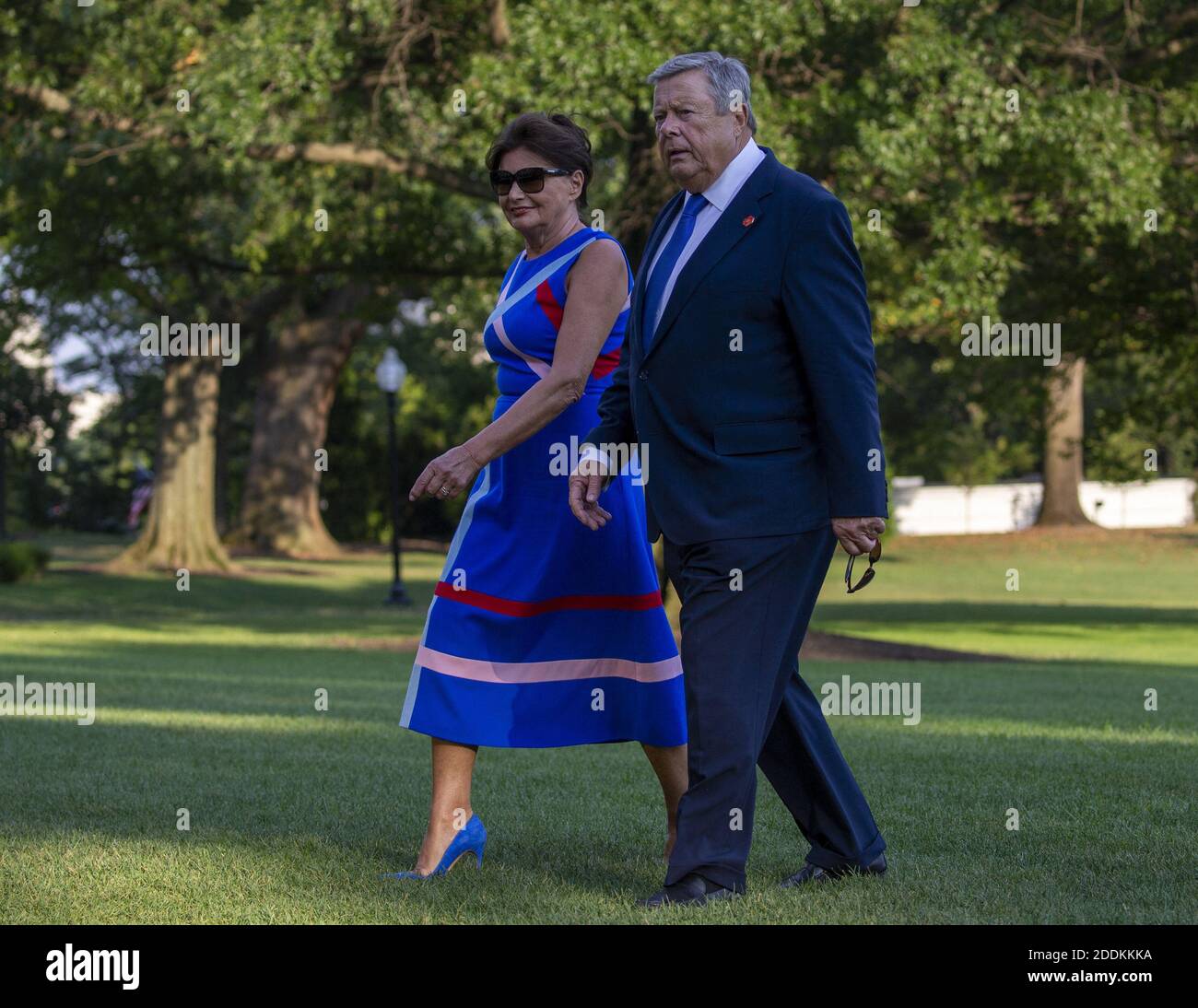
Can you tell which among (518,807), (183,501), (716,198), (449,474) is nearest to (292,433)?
(183,501)

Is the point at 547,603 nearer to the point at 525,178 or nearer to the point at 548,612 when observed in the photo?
the point at 548,612

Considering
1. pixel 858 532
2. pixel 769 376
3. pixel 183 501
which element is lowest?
pixel 183 501

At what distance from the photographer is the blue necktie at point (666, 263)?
4.79 meters

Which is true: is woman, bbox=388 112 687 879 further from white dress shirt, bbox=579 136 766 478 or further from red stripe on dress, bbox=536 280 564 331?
white dress shirt, bbox=579 136 766 478

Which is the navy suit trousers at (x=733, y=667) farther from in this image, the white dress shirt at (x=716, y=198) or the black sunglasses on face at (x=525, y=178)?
the black sunglasses on face at (x=525, y=178)

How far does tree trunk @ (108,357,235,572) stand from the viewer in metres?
Result: 32.2

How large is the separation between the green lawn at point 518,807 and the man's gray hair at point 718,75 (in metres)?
2.21

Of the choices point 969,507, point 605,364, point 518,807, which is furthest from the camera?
point 969,507

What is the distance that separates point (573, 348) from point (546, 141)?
2.11ft

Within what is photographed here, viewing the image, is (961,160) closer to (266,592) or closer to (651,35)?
(651,35)

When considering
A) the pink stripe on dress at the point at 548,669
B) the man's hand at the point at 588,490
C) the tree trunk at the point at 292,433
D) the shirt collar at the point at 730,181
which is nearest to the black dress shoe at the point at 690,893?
the pink stripe on dress at the point at 548,669

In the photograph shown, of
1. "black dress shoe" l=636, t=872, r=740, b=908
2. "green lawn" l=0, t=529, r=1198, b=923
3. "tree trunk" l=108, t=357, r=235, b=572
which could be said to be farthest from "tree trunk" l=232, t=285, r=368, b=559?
"black dress shoe" l=636, t=872, r=740, b=908

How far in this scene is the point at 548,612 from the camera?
5164 mm

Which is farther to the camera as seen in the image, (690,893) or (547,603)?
(547,603)
